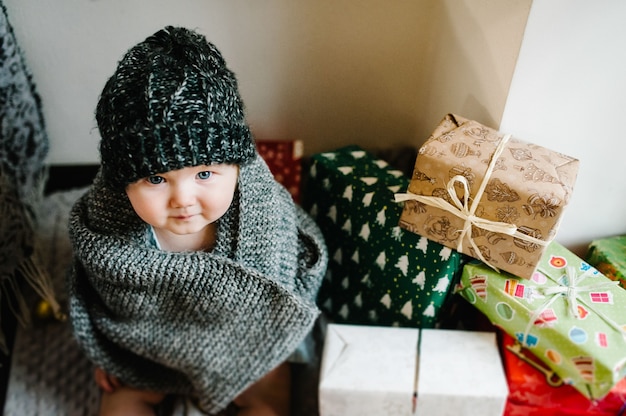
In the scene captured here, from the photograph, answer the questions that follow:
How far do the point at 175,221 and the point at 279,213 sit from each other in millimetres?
187

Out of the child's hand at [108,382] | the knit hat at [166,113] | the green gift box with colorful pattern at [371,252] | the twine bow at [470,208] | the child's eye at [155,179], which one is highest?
the knit hat at [166,113]

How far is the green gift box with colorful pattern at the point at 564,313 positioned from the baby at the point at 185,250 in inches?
11.0

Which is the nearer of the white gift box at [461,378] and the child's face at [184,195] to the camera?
the child's face at [184,195]

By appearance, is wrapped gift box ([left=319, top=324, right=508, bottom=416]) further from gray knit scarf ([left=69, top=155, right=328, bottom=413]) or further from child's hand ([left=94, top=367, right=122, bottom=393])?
child's hand ([left=94, top=367, right=122, bottom=393])

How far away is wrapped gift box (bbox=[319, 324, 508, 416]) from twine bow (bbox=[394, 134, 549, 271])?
0.15 metres

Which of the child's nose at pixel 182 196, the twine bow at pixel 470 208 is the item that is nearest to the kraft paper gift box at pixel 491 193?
the twine bow at pixel 470 208

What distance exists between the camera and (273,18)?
1065 mm

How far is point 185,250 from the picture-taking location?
878 mm

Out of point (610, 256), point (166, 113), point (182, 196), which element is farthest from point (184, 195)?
point (610, 256)

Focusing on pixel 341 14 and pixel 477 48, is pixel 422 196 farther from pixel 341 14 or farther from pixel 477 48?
pixel 341 14

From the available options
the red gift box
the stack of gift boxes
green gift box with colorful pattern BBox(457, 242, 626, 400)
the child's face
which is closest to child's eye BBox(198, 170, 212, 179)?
the child's face

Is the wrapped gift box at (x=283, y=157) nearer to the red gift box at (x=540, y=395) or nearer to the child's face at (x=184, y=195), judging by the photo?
the child's face at (x=184, y=195)

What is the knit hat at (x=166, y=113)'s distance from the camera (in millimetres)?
665

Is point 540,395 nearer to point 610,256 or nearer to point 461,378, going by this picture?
point 461,378
